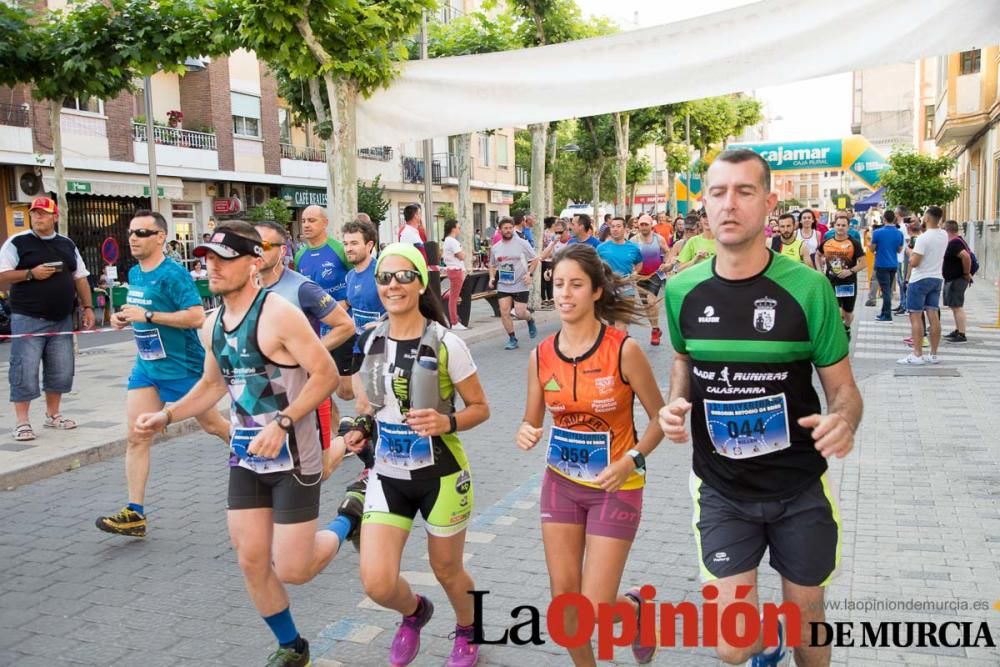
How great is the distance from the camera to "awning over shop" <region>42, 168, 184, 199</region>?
2419 cm

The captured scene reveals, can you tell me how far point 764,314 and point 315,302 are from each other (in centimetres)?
342

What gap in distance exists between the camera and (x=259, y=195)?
3462cm

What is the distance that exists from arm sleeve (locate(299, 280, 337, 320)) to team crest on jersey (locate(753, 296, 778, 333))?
3.33m

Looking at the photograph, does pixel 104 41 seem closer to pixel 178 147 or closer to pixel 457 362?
pixel 457 362

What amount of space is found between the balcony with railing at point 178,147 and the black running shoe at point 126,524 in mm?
24062

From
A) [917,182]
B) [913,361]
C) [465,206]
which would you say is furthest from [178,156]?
[913,361]

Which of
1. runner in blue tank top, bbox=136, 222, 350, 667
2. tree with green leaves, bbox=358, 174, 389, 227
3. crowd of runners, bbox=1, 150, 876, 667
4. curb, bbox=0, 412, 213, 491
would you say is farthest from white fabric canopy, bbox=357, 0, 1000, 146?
tree with green leaves, bbox=358, 174, 389, 227

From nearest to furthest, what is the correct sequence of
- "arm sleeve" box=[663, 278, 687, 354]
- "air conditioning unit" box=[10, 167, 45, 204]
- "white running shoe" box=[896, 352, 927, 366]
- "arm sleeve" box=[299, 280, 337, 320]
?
"arm sleeve" box=[663, 278, 687, 354] < "arm sleeve" box=[299, 280, 337, 320] < "white running shoe" box=[896, 352, 927, 366] < "air conditioning unit" box=[10, 167, 45, 204]

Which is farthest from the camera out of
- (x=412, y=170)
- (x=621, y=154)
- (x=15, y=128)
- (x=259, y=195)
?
(x=412, y=170)

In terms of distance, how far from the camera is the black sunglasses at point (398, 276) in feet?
12.3

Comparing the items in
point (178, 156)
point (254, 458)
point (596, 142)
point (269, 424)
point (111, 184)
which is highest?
point (596, 142)

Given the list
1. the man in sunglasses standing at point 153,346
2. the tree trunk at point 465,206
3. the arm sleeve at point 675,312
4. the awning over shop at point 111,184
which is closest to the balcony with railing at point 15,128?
the awning over shop at point 111,184

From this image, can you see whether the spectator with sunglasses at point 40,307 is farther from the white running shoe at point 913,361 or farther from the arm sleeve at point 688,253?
the white running shoe at point 913,361

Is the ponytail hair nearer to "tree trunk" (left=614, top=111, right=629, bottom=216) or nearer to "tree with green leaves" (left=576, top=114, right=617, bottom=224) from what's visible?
"tree trunk" (left=614, top=111, right=629, bottom=216)
